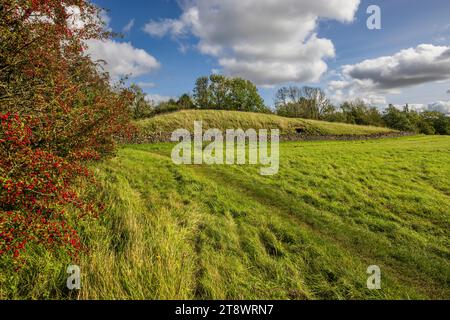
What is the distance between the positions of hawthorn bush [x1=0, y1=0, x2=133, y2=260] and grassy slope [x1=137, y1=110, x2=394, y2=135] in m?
31.7

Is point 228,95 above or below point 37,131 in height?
above

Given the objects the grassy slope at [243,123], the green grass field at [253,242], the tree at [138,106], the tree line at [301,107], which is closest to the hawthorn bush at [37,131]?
the green grass field at [253,242]

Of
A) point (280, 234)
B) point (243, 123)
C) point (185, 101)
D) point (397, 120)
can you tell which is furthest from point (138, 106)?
point (397, 120)

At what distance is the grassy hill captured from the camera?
39906 mm

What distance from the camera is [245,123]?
1784 inches

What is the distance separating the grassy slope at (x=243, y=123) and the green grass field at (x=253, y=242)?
2668 centimetres

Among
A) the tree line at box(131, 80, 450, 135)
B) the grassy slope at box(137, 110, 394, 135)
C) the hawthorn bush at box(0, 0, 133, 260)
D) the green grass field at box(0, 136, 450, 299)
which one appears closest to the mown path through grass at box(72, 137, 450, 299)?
the green grass field at box(0, 136, 450, 299)

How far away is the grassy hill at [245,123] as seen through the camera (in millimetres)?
39906

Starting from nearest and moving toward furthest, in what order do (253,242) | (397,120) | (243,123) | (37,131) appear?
(37,131), (253,242), (243,123), (397,120)

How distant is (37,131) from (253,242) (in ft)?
18.9

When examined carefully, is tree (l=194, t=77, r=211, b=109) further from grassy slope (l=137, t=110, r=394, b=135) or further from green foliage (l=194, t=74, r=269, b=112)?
grassy slope (l=137, t=110, r=394, b=135)

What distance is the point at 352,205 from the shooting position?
35.7 ft

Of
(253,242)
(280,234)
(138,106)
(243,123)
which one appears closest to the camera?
(253,242)

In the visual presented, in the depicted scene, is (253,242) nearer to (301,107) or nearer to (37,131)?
(37,131)
